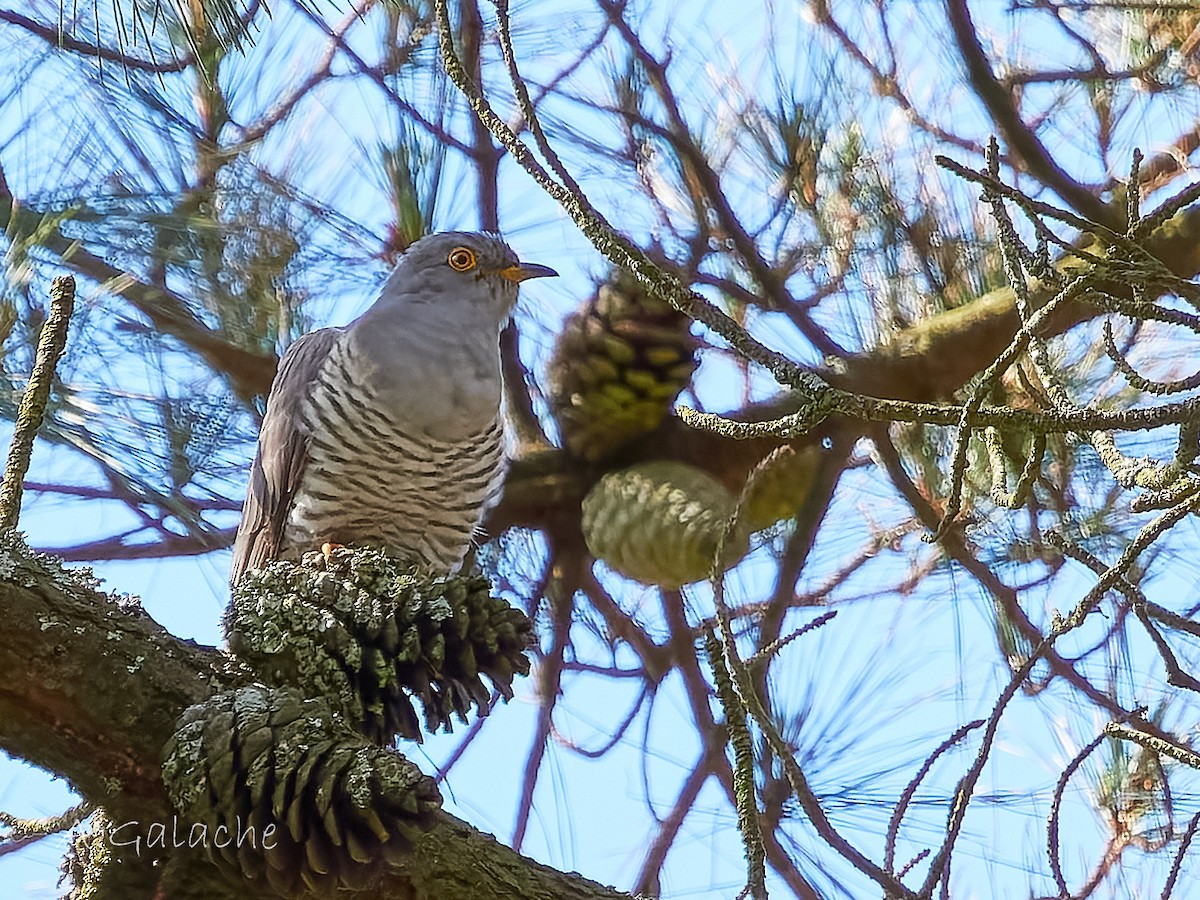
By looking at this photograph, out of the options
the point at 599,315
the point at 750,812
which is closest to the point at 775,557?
the point at 599,315

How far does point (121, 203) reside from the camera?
2.18m

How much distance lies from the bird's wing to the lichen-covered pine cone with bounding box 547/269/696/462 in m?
0.51

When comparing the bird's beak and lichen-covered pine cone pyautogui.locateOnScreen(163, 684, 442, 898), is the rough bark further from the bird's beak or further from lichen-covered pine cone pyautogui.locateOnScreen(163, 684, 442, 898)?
the bird's beak

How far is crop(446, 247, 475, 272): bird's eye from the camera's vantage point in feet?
8.48

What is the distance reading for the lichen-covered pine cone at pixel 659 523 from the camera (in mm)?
2420

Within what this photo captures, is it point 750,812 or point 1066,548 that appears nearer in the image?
point 750,812

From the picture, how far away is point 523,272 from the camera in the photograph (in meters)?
2.67

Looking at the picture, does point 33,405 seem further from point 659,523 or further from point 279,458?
point 659,523

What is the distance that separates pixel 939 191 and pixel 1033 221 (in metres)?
1.58

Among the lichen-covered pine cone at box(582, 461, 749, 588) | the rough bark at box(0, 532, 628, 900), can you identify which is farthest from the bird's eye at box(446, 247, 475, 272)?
the rough bark at box(0, 532, 628, 900)

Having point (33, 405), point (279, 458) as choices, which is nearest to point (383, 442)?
point (279, 458)

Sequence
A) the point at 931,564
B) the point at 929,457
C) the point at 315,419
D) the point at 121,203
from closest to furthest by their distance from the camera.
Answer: the point at 121,203, the point at 315,419, the point at 929,457, the point at 931,564

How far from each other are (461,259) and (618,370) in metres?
0.38

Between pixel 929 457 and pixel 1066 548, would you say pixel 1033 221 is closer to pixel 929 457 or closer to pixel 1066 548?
pixel 1066 548
